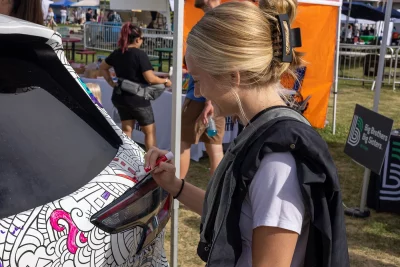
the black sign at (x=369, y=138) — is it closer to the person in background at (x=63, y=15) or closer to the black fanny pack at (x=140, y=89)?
the black fanny pack at (x=140, y=89)

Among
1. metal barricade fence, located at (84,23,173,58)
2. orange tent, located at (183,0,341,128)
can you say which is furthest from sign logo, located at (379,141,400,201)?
metal barricade fence, located at (84,23,173,58)

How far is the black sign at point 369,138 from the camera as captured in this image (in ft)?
14.4

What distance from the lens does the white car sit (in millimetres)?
1546

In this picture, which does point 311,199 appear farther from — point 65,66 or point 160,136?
point 160,136

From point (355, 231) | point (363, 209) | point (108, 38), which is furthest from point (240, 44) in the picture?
point (108, 38)

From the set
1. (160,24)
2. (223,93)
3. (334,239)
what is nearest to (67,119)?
(223,93)

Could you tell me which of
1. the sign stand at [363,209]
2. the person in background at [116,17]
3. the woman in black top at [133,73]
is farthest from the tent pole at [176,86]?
the person in background at [116,17]

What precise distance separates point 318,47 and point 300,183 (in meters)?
6.54

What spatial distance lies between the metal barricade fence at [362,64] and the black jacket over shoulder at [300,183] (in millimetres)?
12457

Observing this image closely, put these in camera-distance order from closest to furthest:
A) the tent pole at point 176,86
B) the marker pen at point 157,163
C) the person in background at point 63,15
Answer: the marker pen at point 157,163 → the tent pole at point 176,86 → the person in background at point 63,15

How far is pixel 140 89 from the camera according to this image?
550cm

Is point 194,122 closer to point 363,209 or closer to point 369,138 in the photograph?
point 369,138

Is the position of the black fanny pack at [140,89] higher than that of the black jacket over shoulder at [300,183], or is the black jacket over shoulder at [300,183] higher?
the black jacket over shoulder at [300,183]

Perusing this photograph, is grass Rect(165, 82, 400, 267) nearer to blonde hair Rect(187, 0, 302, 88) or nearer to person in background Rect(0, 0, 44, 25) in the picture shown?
person in background Rect(0, 0, 44, 25)
